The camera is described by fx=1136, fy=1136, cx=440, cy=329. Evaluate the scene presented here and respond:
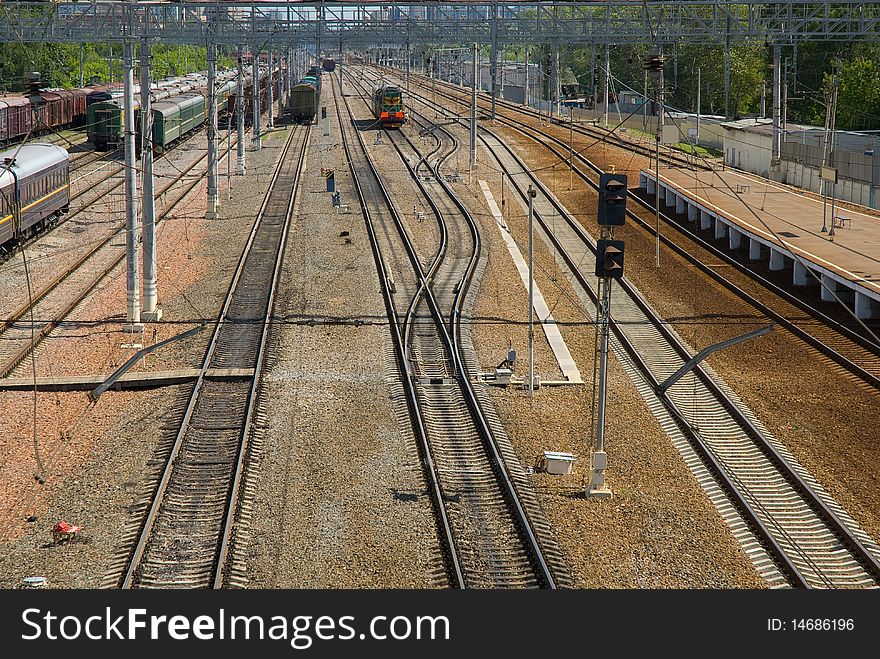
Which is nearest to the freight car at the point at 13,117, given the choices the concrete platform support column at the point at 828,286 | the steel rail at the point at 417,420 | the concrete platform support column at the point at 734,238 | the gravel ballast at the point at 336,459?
the steel rail at the point at 417,420

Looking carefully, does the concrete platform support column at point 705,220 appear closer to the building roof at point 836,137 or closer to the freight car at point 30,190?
the building roof at point 836,137

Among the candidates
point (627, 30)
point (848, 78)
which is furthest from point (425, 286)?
point (848, 78)

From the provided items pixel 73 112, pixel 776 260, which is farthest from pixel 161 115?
pixel 776 260

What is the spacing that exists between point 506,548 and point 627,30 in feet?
82.2

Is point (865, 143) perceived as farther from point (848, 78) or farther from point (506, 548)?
point (506, 548)

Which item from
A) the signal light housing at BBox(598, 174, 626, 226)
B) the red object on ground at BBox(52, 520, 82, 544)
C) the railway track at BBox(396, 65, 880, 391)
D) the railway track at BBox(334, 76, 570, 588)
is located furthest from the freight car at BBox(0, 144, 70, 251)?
the railway track at BBox(396, 65, 880, 391)

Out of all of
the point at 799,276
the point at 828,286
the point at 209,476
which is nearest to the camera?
the point at 209,476

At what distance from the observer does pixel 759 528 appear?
46.3ft

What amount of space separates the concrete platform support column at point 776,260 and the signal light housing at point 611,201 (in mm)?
16237

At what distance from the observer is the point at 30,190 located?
101ft

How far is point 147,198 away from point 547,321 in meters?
8.94

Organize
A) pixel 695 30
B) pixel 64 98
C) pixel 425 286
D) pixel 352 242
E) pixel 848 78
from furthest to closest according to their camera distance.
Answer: pixel 848 78
pixel 64 98
pixel 352 242
pixel 695 30
pixel 425 286

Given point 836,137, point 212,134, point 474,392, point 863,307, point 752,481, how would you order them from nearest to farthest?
point 752,481, point 474,392, point 863,307, point 212,134, point 836,137

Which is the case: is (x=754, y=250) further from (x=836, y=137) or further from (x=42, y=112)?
(x=42, y=112)
